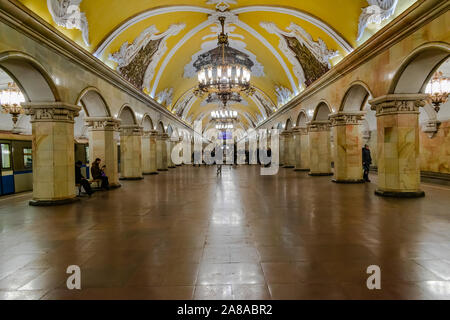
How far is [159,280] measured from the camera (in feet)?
9.78

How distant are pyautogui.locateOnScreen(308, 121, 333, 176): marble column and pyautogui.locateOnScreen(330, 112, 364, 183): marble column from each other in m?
→ 3.39

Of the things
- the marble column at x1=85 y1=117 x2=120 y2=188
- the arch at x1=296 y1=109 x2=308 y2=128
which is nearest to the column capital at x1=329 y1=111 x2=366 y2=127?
the arch at x1=296 y1=109 x2=308 y2=128

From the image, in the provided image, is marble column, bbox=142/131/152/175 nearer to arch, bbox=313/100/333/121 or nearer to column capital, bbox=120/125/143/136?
column capital, bbox=120/125/143/136

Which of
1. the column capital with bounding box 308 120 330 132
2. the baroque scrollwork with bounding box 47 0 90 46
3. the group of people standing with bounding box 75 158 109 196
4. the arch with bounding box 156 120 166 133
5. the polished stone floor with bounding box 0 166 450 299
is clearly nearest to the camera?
the polished stone floor with bounding box 0 166 450 299

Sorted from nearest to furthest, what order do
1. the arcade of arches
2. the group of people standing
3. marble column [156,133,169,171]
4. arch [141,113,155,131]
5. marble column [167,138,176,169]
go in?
the arcade of arches → the group of people standing → arch [141,113,155,131] → marble column [156,133,169,171] → marble column [167,138,176,169]

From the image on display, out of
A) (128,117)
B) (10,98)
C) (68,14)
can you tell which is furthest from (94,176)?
(68,14)

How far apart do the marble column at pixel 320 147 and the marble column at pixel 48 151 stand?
11581 millimetres

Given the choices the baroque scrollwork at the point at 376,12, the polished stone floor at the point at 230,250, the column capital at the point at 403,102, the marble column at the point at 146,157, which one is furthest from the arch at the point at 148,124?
the column capital at the point at 403,102

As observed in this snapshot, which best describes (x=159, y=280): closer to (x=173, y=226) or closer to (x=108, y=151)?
(x=173, y=226)

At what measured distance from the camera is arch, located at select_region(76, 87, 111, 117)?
10.2 m

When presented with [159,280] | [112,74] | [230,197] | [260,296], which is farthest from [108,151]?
[260,296]

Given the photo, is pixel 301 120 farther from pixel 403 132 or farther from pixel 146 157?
pixel 403 132

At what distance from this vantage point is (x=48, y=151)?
7.85 meters

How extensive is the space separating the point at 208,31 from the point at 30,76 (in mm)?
9994
